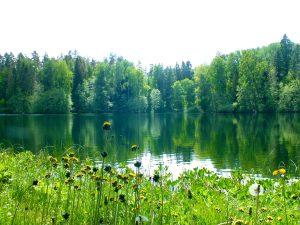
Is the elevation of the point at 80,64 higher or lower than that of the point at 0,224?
higher

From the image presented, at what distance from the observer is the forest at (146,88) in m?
77.8

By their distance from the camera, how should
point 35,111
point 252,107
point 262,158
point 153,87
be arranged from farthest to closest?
point 153,87 < point 35,111 < point 252,107 < point 262,158

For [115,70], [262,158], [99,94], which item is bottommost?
[262,158]

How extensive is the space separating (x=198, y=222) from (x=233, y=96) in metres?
81.9

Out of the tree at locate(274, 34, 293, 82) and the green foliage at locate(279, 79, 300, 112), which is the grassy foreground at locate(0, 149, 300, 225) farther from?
the tree at locate(274, 34, 293, 82)

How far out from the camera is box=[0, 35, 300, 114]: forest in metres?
77.8

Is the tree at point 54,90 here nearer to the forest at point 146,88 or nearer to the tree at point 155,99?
the forest at point 146,88

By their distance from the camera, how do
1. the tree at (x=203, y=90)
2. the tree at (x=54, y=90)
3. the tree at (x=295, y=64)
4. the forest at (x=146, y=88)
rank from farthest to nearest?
the tree at (x=54, y=90)
the tree at (x=203, y=90)
the forest at (x=146, y=88)
the tree at (x=295, y=64)

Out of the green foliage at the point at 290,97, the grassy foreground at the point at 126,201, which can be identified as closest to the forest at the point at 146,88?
the green foliage at the point at 290,97

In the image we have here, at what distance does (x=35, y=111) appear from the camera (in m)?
92.5

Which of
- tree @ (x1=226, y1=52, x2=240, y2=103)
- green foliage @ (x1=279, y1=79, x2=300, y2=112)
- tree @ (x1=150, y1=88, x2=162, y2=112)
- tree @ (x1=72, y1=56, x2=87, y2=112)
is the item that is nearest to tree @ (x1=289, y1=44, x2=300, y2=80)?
green foliage @ (x1=279, y1=79, x2=300, y2=112)

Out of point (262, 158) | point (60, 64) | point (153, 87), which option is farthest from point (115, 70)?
point (262, 158)

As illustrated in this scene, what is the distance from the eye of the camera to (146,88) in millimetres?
105000

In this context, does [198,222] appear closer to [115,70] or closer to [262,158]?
[262,158]
